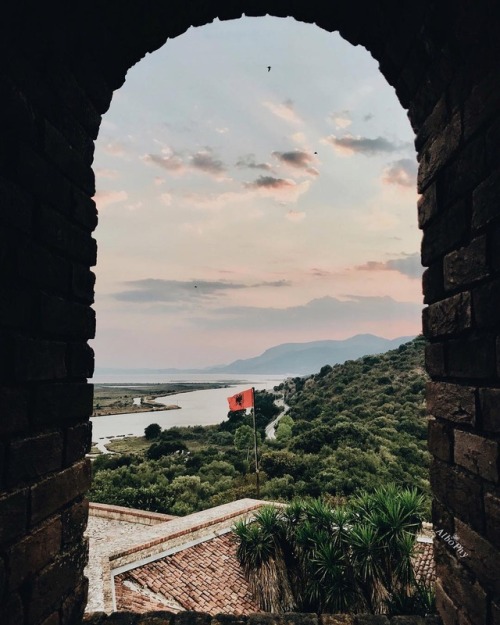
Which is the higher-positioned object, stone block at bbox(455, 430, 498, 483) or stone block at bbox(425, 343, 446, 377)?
stone block at bbox(425, 343, 446, 377)

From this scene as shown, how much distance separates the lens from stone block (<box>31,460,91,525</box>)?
1897 millimetres

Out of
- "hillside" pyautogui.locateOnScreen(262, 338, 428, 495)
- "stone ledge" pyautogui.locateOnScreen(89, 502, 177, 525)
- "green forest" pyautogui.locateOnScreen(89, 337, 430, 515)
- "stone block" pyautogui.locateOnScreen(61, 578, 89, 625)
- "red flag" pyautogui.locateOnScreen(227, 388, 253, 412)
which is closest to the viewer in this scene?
"stone block" pyautogui.locateOnScreen(61, 578, 89, 625)

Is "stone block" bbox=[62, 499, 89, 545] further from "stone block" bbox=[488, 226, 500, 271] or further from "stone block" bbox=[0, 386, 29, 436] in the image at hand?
"stone block" bbox=[488, 226, 500, 271]

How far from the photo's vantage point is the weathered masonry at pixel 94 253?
1.76 meters

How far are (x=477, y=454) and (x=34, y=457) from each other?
6.57ft

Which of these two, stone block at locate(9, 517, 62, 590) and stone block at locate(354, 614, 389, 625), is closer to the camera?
stone block at locate(9, 517, 62, 590)

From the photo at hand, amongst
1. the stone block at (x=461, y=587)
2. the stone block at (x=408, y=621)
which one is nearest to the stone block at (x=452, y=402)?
the stone block at (x=461, y=587)

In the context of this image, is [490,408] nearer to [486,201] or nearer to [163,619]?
[486,201]

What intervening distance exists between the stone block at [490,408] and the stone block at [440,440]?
0.37 meters

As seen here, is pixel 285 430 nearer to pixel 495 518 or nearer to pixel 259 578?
pixel 259 578

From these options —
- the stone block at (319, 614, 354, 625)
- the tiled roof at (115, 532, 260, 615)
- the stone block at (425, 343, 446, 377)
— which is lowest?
the tiled roof at (115, 532, 260, 615)

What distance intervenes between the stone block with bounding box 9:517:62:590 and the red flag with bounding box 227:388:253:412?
12.1m

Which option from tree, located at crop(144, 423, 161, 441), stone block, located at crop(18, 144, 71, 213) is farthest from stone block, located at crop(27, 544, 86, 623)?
tree, located at crop(144, 423, 161, 441)

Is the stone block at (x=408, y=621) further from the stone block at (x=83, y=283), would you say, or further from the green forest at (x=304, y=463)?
the green forest at (x=304, y=463)
